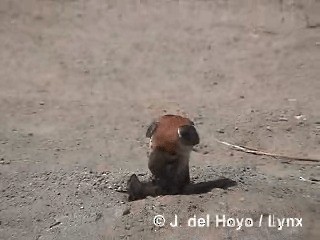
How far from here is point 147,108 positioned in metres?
7.95

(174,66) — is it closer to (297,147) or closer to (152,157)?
(297,147)

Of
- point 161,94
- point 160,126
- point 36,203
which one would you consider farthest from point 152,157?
point 161,94

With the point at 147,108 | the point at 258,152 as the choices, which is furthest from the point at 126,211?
the point at 147,108

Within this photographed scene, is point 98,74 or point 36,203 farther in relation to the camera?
point 98,74

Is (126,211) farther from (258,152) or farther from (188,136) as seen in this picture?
(258,152)

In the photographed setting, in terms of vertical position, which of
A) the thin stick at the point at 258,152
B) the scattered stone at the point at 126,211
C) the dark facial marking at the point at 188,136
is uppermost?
the dark facial marking at the point at 188,136

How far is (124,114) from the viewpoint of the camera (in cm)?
779

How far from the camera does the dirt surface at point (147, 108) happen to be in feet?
17.8

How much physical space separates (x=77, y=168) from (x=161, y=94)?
2.07 metres

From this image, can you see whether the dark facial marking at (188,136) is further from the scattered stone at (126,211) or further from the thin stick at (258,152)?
the thin stick at (258,152)

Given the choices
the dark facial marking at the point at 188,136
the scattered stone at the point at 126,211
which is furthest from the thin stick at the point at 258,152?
the scattered stone at the point at 126,211

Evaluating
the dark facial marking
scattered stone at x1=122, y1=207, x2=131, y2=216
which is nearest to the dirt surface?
scattered stone at x1=122, y1=207, x2=131, y2=216

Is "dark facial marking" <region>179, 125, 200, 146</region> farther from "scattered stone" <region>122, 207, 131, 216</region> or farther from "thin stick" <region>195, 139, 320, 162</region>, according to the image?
"thin stick" <region>195, 139, 320, 162</region>

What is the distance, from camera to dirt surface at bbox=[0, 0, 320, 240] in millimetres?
5434
